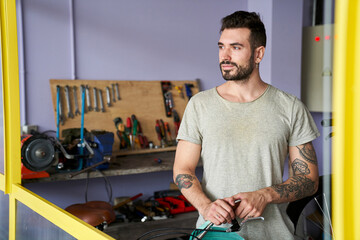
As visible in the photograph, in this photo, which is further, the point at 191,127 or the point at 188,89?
the point at 188,89

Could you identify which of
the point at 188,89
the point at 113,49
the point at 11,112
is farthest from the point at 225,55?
the point at 188,89

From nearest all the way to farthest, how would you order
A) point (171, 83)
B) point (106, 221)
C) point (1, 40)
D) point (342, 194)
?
point (342, 194) < point (1, 40) < point (106, 221) < point (171, 83)

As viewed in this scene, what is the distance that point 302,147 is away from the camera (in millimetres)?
1597

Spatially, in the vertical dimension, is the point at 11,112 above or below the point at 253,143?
above

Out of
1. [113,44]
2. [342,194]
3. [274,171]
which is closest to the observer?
[342,194]

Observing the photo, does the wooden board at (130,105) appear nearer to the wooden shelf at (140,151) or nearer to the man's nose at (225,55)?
the wooden shelf at (140,151)

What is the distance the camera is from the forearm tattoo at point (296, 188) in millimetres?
1511

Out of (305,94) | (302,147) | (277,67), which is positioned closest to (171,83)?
(277,67)

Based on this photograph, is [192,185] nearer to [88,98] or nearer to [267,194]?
[267,194]

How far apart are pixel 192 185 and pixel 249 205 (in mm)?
299

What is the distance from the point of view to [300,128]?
1.59 m

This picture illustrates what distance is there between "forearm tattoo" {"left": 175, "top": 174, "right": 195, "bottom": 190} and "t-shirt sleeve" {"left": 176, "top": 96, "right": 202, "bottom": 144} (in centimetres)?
15

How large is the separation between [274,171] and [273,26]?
2.43 meters

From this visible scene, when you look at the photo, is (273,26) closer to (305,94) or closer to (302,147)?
(305,94)
